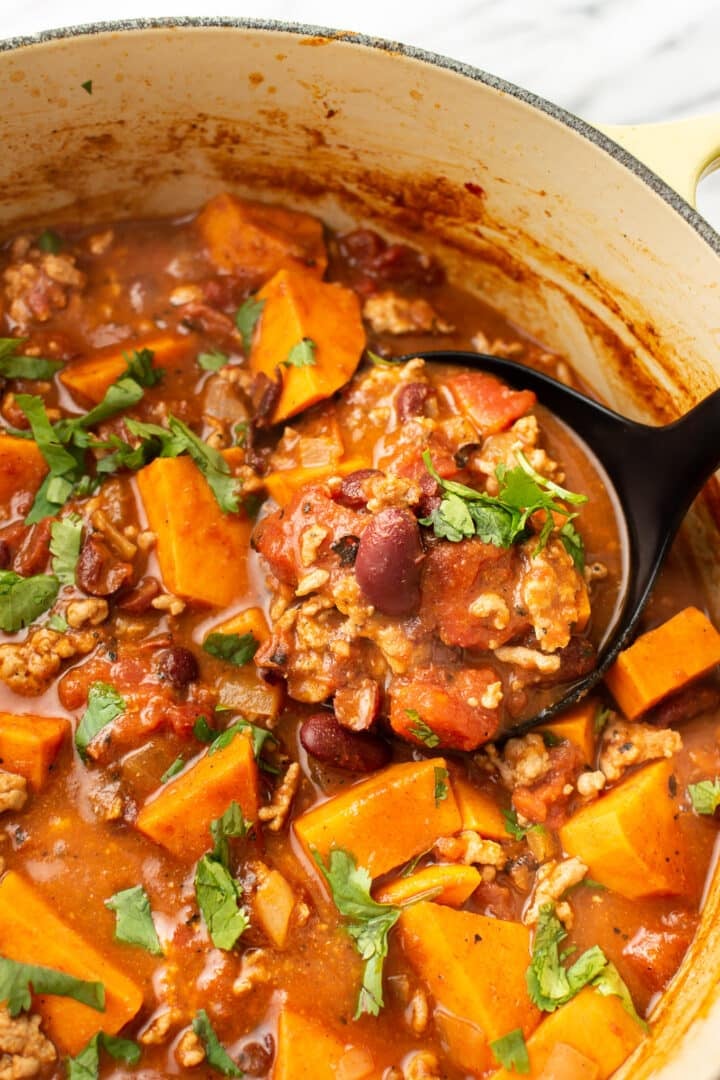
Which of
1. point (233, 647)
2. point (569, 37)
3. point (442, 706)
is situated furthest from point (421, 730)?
point (569, 37)

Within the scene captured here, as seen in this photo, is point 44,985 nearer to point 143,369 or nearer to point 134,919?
point 134,919

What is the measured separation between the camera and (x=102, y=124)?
11.2 feet

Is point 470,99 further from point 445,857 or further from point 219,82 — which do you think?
point 445,857

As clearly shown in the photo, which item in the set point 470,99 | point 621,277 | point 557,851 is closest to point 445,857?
point 557,851

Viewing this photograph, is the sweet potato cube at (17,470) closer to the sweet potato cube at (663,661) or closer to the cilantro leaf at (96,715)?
the cilantro leaf at (96,715)

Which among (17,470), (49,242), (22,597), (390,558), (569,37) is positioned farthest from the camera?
(569,37)

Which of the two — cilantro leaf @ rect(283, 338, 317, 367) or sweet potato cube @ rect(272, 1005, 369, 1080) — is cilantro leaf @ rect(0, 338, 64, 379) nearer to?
cilantro leaf @ rect(283, 338, 317, 367)

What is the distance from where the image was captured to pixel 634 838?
9.80 ft

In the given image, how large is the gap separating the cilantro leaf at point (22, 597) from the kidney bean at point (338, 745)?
0.90 metres

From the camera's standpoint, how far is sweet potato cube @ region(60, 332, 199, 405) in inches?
136

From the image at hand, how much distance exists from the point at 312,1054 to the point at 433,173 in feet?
8.95

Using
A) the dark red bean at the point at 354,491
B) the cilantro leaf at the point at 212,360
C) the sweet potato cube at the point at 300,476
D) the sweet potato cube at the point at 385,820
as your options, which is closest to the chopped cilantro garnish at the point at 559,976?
the sweet potato cube at the point at 385,820

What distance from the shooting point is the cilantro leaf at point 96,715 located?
3.06 metres

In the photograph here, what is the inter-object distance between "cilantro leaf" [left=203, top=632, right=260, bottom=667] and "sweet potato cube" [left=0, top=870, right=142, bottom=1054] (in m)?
0.88
